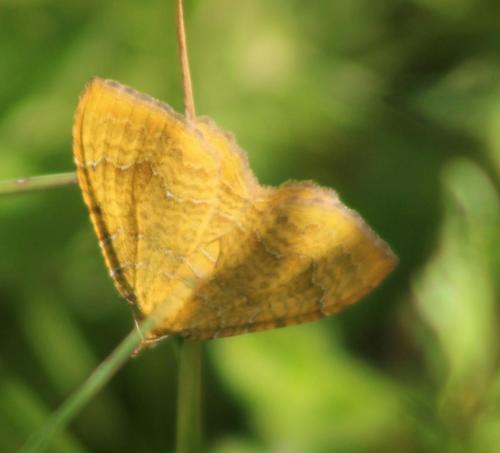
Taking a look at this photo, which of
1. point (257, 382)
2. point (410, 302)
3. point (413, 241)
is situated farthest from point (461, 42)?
point (257, 382)

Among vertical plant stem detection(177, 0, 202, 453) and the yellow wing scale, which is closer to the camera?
vertical plant stem detection(177, 0, 202, 453)

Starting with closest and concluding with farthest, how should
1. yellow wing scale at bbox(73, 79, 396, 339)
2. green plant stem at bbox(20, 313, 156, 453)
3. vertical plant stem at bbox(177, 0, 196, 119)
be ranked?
green plant stem at bbox(20, 313, 156, 453)
vertical plant stem at bbox(177, 0, 196, 119)
yellow wing scale at bbox(73, 79, 396, 339)

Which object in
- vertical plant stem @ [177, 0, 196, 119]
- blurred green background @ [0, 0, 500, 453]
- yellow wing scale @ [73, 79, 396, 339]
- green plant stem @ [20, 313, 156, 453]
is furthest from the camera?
blurred green background @ [0, 0, 500, 453]

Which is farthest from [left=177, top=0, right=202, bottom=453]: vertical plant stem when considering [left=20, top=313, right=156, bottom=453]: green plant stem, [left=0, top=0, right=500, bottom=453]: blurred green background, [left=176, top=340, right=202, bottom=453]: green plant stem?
[left=0, top=0, right=500, bottom=453]: blurred green background

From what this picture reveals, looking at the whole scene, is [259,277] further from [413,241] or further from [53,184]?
[413,241]

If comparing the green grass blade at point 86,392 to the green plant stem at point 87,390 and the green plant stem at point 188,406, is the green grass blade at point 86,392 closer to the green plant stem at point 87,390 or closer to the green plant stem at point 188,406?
the green plant stem at point 87,390

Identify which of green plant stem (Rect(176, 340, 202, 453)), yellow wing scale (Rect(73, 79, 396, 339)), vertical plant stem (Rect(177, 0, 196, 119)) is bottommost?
green plant stem (Rect(176, 340, 202, 453))

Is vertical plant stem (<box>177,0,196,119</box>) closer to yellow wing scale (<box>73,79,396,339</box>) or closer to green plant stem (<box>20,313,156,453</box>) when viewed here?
yellow wing scale (<box>73,79,396,339</box>)

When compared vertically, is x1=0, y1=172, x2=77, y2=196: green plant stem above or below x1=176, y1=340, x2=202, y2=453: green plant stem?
above
